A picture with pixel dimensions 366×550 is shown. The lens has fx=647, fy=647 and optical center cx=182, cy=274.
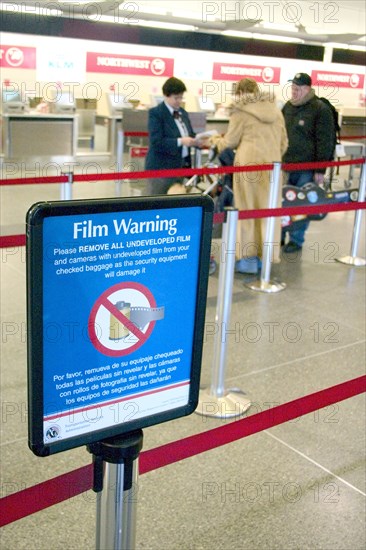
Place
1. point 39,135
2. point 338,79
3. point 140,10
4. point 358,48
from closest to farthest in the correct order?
1. point 39,135
2. point 140,10
3. point 358,48
4. point 338,79

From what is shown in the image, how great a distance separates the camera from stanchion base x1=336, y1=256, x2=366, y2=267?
5.78 metres

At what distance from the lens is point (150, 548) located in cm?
213

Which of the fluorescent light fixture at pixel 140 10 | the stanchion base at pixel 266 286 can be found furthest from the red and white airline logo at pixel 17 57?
the stanchion base at pixel 266 286

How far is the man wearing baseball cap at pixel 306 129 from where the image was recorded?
219 inches

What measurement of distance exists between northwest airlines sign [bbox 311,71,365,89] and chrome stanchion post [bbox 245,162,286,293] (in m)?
14.3

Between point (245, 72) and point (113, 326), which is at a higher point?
point (245, 72)

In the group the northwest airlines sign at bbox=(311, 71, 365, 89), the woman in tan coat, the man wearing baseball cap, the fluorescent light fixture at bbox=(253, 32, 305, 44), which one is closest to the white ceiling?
the fluorescent light fixture at bbox=(253, 32, 305, 44)

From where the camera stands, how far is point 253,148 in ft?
16.5

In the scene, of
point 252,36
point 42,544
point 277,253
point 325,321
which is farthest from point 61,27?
point 42,544

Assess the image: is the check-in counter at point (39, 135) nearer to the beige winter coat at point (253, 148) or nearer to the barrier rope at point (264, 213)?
the beige winter coat at point (253, 148)

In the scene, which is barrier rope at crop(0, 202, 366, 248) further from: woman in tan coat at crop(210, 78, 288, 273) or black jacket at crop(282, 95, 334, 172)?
black jacket at crop(282, 95, 334, 172)

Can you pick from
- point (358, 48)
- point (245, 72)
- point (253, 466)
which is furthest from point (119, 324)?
point (358, 48)

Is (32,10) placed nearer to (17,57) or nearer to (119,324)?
(17,57)

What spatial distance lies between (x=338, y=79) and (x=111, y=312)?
19.8 metres
